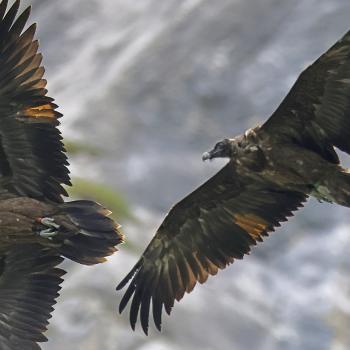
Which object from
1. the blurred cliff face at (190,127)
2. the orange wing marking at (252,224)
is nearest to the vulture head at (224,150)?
the orange wing marking at (252,224)

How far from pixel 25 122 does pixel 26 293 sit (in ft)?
5.30

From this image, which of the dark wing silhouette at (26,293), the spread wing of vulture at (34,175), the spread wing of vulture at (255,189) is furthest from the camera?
the dark wing silhouette at (26,293)

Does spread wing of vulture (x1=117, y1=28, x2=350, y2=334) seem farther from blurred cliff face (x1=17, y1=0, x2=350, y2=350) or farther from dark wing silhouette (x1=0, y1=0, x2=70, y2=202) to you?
blurred cliff face (x1=17, y1=0, x2=350, y2=350)

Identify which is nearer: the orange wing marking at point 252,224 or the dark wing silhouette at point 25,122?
the dark wing silhouette at point 25,122

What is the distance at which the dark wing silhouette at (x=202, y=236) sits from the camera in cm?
1182

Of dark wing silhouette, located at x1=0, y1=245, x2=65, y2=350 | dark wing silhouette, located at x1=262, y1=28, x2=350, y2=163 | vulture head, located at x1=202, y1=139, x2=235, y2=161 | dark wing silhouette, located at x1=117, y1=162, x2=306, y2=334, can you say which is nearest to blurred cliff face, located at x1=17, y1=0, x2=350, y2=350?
dark wing silhouette, located at x1=117, y1=162, x2=306, y2=334

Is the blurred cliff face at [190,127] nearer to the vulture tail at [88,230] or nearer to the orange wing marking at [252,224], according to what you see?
the orange wing marking at [252,224]

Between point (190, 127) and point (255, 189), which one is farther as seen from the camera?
point (190, 127)

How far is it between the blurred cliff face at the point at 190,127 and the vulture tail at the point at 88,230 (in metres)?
6.24

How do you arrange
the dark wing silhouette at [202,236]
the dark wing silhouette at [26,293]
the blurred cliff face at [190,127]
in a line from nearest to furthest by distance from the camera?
1. the dark wing silhouette at [26,293]
2. the dark wing silhouette at [202,236]
3. the blurred cliff face at [190,127]

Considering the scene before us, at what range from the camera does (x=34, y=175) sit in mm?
11242

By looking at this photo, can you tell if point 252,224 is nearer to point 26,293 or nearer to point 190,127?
point 26,293

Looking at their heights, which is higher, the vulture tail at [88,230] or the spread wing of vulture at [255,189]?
the spread wing of vulture at [255,189]

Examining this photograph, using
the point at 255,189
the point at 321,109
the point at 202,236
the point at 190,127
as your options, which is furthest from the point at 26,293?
the point at 190,127
